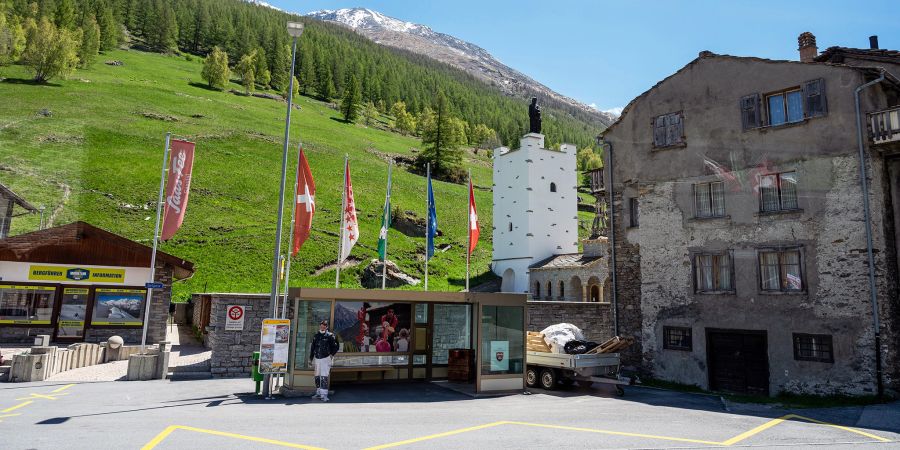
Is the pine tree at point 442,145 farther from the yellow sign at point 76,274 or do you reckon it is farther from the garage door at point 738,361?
the garage door at point 738,361

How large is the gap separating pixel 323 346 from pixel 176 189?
31.3ft

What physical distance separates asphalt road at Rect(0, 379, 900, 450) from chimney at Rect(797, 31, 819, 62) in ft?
57.7

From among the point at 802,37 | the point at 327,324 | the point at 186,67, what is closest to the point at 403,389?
the point at 327,324

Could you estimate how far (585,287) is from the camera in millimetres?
45969

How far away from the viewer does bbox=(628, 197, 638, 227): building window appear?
24.5m

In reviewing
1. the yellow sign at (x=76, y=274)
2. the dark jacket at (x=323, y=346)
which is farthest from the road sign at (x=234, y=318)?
the yellow sign at (x=76, y=274)

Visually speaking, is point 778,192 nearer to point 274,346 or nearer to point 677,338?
point 677,338

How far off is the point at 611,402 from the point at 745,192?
34.5 feet

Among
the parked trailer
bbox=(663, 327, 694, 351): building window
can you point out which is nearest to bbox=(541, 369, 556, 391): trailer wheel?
the parked trailer

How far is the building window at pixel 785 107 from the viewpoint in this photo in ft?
66.0

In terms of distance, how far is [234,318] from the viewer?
63.9 feet

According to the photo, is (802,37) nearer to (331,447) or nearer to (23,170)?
(331,447)

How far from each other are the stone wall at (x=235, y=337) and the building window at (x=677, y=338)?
16286mm

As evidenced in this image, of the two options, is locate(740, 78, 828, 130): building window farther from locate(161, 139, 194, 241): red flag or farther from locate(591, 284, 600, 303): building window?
locate(591, 284, 600, 303): building window
